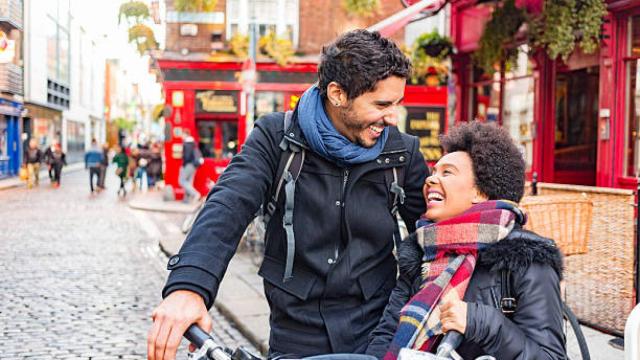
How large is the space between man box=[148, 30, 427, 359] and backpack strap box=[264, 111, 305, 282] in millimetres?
18

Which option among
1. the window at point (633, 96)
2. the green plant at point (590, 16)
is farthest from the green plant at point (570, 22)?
the window at point (633, 96)

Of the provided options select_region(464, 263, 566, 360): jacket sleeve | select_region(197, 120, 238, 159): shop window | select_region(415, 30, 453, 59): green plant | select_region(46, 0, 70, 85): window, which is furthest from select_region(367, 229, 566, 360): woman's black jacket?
select_region(46, 0, 70, 85): window

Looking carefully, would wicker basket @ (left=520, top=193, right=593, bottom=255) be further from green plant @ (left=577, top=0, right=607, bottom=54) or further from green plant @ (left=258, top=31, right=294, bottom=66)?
green plant @ (left=258, top=31, right=294, bottom=66)

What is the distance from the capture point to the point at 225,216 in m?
2.02

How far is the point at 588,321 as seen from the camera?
5.59m

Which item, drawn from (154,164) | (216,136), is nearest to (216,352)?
(216,136)

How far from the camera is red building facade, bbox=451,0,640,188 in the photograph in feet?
29.7

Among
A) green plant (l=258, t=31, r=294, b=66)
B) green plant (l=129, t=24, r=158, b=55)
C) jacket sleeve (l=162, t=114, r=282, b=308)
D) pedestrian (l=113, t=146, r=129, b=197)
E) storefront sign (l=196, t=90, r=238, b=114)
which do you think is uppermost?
green plant (l=258, t=31, r=294, b=66)

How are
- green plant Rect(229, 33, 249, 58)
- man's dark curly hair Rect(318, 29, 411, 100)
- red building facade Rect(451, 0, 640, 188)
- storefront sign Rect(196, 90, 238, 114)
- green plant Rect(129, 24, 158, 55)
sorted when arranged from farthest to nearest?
1. storefront sign Rect(196, 90, 238, 114)
2. green plant Rect(229, 33, 249, 58)
3. green plant Rect(129, 24, 158, 55)
4. red building facade Rect(451, 0, 640, 188)
5. man's dark curly hair Rect(318, 29, 411, 100)

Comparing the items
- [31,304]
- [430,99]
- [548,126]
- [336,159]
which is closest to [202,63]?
[430,99]

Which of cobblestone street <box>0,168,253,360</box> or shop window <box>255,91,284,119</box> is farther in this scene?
shop window <box>255,91,284,119</box>

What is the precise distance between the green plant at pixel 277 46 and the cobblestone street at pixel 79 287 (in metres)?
6.80

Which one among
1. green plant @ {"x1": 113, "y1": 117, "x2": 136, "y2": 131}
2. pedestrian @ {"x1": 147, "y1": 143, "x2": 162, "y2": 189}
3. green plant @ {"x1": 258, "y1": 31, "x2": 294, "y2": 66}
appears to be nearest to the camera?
green plant @ {"x1": 258, "y1": 31, "x2": 294, "y2": 66}

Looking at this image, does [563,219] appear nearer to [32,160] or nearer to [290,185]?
[290,185]
